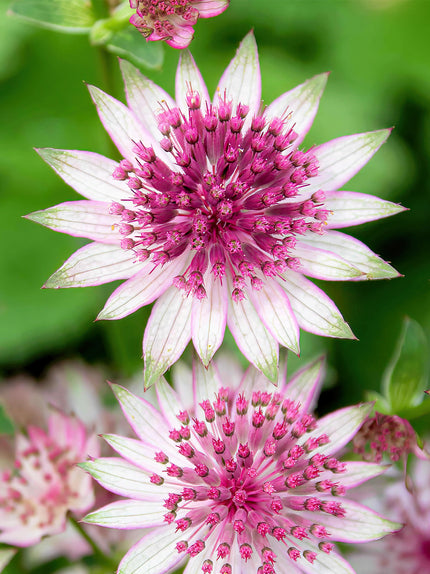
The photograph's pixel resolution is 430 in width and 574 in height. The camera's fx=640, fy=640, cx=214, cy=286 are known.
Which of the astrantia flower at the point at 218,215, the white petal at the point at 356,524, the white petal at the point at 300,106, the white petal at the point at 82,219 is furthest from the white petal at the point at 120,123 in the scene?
the white petal at the point at 356,524

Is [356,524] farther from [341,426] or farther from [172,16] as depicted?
[172,16]

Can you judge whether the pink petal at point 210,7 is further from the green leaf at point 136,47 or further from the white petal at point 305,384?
the white petal at point 305,384

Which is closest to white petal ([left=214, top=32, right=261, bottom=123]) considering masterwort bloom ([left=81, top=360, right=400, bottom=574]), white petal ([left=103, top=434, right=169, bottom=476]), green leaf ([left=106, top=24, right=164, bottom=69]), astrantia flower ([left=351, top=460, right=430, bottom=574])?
green leaf ([left=106, top=24, right=164, bottom=69])

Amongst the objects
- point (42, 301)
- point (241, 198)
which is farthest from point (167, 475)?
point (42, 301)

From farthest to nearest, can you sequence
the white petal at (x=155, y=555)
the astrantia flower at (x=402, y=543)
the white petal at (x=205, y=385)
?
the astrantia flower at (x=402, y=543)
the white petal at (x=205, y=385)
the white petal at (x=155, y=555)

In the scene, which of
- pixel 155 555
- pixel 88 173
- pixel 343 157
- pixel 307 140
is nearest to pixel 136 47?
pixel 88 173
